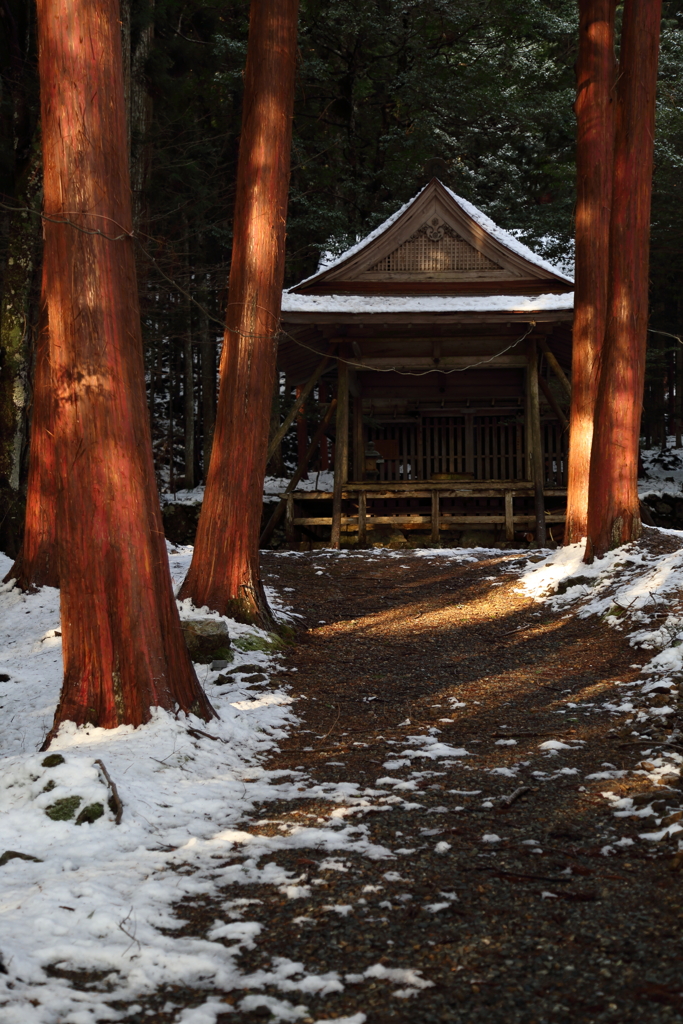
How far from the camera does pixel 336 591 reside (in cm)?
1183

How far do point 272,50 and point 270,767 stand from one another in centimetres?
710

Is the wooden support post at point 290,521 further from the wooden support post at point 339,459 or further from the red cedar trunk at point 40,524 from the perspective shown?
the red cedar trunk at point 40,524

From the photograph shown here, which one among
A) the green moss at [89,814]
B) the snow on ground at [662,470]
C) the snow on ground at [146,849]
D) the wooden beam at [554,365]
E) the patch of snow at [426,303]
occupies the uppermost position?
the patch of snow at [426,303]

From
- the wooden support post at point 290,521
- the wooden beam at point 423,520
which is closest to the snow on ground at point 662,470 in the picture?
the wooden beam at point 423,520

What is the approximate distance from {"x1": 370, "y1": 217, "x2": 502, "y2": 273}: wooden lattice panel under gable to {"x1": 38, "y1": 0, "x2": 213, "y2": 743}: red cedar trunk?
41.1 feet

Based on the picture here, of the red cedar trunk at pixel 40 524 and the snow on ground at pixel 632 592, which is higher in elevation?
the red cedar trunk at pixel 40 524

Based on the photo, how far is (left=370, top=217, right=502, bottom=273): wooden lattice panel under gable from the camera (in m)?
17.5

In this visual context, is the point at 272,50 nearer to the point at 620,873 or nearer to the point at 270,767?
the point at 270,767

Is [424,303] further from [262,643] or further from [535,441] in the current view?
[262,643]

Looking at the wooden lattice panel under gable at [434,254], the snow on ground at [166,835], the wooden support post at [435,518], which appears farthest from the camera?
the wooden lattice panel under gable at [434,254]

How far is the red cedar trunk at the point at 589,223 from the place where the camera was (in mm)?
12133

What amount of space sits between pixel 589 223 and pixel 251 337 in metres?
6.10

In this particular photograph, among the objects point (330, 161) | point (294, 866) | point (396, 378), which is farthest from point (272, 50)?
point (330, 161)

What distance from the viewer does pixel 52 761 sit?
4547 mm
